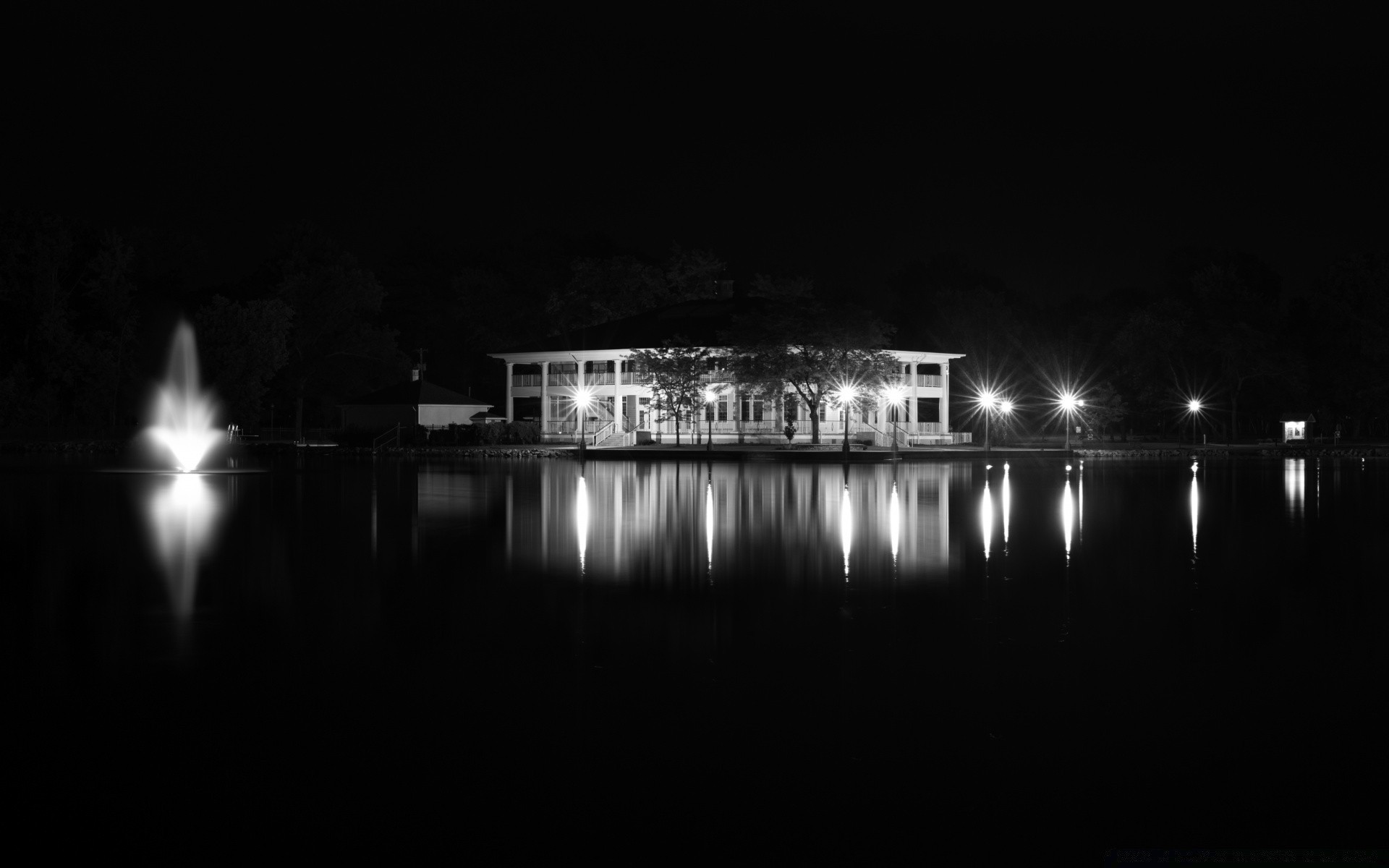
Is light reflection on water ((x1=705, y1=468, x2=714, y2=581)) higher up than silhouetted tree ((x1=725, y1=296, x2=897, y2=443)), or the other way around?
silhouetted tree ((x1=725, y1=296, x2=897, y2=443))

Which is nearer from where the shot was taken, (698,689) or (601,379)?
(698,689)

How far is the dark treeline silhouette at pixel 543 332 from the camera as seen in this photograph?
7175 cm

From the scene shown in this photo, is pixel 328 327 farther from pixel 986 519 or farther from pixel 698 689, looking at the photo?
pixel 698 689

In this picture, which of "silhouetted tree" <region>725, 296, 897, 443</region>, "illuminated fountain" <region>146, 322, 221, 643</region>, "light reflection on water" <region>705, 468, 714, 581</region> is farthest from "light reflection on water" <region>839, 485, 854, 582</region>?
"silhouetted tree" <region>725, 296, 897, 443</region>

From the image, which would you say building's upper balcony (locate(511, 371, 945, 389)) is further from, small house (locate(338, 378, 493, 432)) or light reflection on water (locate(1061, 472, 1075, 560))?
light reflection on water (locate(1061, 472, 1075, 560))

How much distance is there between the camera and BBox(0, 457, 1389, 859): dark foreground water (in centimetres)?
591

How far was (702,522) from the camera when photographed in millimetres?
20516

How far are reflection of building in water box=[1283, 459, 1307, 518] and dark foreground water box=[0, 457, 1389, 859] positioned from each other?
300 inches

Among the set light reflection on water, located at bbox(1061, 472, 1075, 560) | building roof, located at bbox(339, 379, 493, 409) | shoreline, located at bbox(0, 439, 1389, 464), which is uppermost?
building roof, located at bbox(339, 379, 493, 409)

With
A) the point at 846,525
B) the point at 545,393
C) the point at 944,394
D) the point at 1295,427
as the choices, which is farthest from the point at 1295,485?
the point at 1295,427

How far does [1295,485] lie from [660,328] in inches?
1550

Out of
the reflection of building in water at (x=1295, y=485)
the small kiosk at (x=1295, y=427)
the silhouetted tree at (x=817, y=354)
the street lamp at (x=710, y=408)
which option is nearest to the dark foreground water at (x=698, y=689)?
the reflection of building in water at (x=1295, y=485)

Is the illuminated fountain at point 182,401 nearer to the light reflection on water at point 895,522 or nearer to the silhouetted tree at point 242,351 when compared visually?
the silhouetted tree at point 242,351

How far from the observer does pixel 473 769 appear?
6.53 meters
